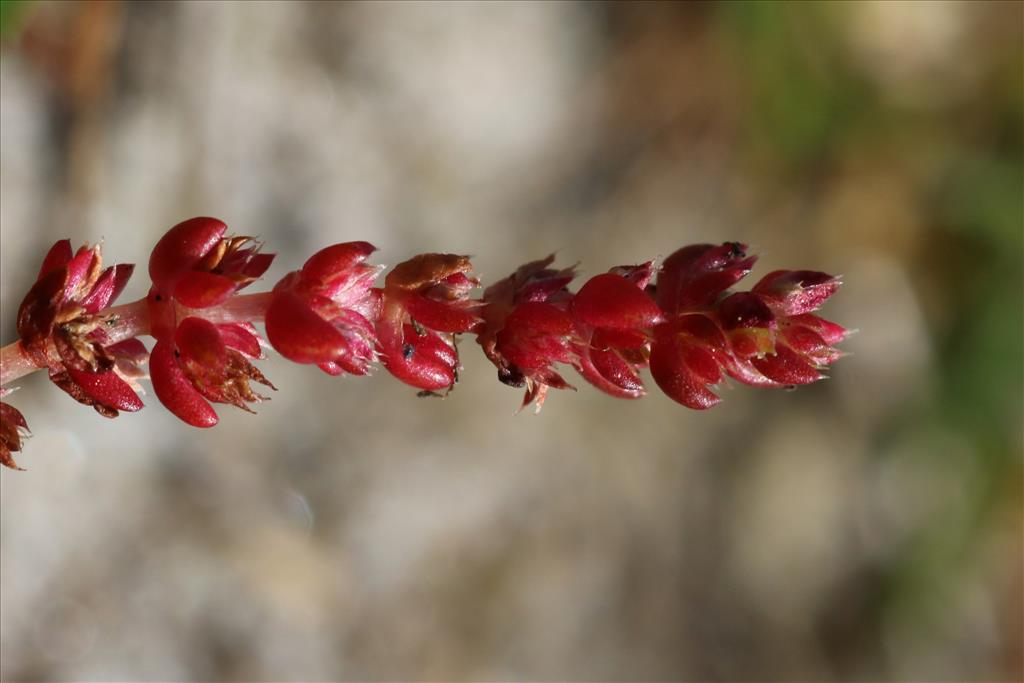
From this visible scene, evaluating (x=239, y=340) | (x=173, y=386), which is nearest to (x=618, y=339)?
(x=239, y=340)

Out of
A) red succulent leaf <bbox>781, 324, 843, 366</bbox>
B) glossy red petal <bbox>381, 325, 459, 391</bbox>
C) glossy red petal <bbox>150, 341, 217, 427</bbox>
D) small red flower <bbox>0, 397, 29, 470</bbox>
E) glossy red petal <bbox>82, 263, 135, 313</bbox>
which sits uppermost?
red succulent leaf <bbox>781, 324, 843, 366</bbox>

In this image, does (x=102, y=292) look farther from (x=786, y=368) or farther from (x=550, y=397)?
(x=550, y=397)

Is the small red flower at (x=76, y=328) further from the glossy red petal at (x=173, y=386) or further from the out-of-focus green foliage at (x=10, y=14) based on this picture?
the out-of-focus green foliage at (x=10, y=14)

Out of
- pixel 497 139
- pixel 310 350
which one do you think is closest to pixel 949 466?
pixel 497 139

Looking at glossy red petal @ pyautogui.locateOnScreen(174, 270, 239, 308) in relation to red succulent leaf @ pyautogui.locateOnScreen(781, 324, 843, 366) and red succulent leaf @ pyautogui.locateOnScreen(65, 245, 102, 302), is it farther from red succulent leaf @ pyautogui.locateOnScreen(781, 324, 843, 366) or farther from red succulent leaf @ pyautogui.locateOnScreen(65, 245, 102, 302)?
red succulent leaf @ pyautogui.locateOnScreen(781, 324, 843, 366)

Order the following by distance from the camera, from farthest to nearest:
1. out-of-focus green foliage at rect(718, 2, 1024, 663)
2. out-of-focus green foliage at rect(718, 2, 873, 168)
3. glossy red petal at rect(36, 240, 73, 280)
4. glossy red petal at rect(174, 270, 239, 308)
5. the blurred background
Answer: out-of-focus green foliage at rect(718, 2, 1024, 663) < out-of-focus green foliage at rect(718, 2, 873, 168) < the blurred background < glossy red petal at rect(36, 240, 73, 280) < glossy red petal at rect(174, 270, 239, 308)

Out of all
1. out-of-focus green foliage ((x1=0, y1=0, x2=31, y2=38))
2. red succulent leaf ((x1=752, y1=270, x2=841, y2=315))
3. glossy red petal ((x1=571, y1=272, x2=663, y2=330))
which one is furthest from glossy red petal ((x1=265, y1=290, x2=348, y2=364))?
out-of-focus green foliage ((x1=0, y1=0, x2=31, y2=38))
